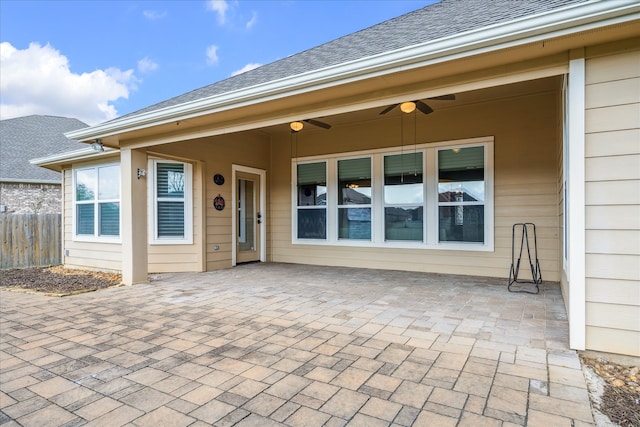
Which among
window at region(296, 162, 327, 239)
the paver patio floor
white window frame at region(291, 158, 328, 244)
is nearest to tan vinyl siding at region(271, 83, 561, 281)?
white window frame at region(291, 158, 328, 244)

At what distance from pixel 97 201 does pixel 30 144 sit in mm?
9107

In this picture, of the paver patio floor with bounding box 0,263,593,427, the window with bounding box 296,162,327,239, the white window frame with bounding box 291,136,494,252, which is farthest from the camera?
the window with bounding box 296,162,327,239

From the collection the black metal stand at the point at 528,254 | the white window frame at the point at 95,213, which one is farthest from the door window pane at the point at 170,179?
the black metal stand at the point at 528,254

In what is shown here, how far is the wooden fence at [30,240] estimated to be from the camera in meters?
7.26

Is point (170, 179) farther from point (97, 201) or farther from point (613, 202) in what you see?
point (613, 202)

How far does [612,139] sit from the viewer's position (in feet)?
7.55

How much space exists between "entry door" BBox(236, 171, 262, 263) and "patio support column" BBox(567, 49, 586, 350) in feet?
18.5

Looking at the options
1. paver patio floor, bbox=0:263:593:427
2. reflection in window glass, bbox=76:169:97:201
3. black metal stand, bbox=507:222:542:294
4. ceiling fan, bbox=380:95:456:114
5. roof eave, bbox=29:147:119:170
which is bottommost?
paver patio floor, bbox=0:263:593:427

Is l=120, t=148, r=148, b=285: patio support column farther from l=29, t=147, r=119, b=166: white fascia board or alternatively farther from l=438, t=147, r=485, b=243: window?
l=438, t=147, r=485, b=243: window

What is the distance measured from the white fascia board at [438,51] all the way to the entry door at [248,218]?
3009 millimetres

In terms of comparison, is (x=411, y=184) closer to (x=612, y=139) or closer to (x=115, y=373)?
(x=612, y=139)

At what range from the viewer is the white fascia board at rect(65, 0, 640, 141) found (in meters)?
2.14

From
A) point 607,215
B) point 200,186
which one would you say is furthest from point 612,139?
point 200,186

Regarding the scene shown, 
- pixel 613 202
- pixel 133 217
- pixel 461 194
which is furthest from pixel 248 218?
pixel 613 202
